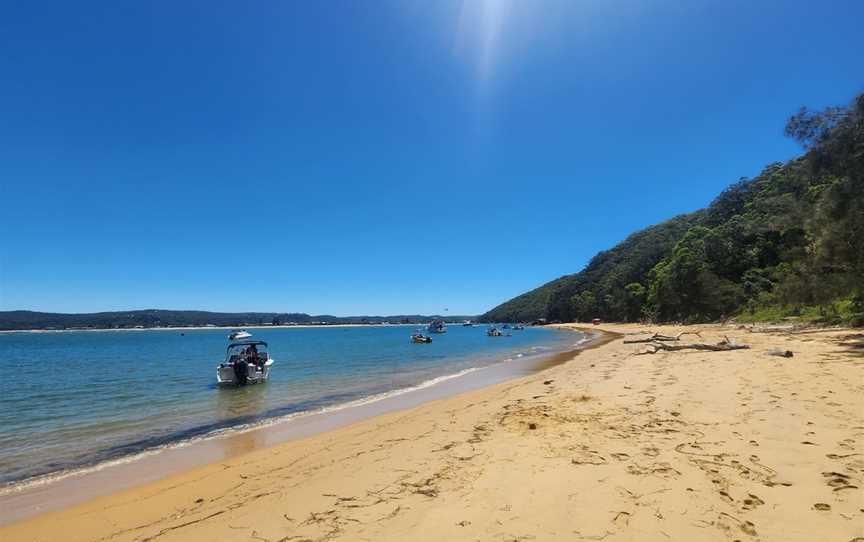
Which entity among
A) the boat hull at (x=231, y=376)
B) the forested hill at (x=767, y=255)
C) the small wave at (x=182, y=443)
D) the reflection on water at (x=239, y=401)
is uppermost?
the forested hill at (x=767, y=255)

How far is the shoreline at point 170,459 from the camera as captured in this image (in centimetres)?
746

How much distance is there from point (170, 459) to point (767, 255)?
79.1m

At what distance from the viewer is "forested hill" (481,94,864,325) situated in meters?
16.8

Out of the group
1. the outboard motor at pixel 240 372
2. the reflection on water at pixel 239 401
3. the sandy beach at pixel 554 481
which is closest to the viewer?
the sandy beach at pixel 554 481

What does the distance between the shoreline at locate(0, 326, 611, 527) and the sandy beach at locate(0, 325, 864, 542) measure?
70 cm

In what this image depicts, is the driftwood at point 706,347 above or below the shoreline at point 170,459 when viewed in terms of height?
above

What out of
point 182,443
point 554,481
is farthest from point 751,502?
point 182,443

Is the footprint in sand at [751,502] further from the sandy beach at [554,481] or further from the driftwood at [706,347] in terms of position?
the driftwood at [706,347]

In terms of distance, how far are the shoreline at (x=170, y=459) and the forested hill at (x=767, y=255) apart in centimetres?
1696

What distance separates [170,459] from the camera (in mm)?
9695

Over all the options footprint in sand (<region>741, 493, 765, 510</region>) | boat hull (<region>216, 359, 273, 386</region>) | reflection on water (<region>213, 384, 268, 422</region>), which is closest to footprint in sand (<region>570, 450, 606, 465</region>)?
footprint in sand (<region>741, 493, 765, 510</region>)

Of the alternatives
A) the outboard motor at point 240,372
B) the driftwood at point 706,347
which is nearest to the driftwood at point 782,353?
the driftwood at point 706,347

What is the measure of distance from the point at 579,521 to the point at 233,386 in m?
22.1

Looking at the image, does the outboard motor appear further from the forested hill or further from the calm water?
the forested hill
